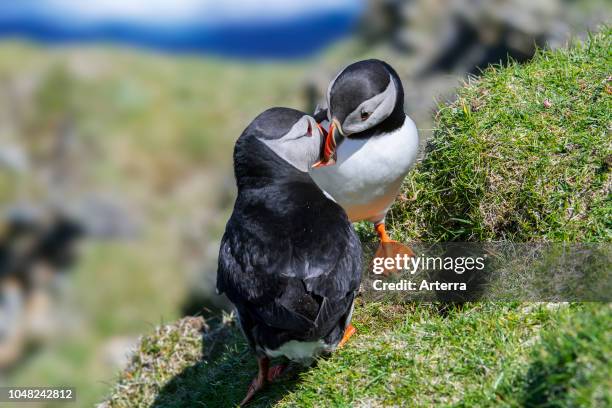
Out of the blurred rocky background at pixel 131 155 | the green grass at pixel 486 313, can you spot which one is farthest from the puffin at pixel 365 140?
the blurred rocky background at pixel 131 155

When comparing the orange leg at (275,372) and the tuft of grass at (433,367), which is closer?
the tuft of grass at (433,367)

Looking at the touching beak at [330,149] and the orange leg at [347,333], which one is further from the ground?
the touching beak at [330,149]

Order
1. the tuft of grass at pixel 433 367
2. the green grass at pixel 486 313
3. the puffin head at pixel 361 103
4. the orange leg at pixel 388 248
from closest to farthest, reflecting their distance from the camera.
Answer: the tuft of grass at pixel 433 367, the green grass at pixel 486 313, the puffin head at pixel 361 103, the orange leg at pixel 388 248

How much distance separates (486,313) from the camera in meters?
4.84

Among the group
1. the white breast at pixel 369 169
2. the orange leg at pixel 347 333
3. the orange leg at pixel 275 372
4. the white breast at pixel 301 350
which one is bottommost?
the orange leg at pixel 275 372

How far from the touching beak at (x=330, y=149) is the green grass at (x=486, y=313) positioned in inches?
35.8

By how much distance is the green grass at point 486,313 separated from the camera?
3.88 meters

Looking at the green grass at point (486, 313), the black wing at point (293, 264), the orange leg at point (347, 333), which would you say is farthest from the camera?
the orange leg at point (347, 333)

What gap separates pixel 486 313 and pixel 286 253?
1344mm

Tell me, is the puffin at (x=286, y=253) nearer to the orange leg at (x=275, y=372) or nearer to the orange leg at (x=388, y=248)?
the orange leg at (x=275, y=372)

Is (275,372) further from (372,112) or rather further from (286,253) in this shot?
(372,112)

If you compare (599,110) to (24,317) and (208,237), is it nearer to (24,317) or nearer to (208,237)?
(208,237)

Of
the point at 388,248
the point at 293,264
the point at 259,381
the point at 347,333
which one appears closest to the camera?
the point at 293,264

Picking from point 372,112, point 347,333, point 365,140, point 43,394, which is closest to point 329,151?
point 365,140
